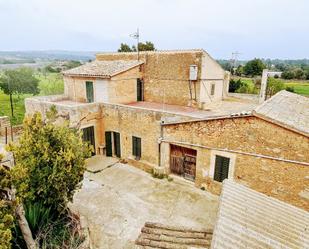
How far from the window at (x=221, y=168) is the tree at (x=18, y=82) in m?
30.5

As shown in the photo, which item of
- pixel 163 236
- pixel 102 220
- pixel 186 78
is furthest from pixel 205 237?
pixel 186 78

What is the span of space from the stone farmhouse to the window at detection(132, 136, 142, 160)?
0.23ft

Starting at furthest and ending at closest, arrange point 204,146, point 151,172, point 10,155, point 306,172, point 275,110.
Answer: point 151,172, point 204,146, point 275,110, point 306,172, point 10,155

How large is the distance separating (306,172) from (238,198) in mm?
4640

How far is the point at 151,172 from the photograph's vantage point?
49.7ft

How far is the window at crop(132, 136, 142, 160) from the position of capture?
1585 centimetres

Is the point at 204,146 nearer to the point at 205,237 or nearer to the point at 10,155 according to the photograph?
the point at 205,237

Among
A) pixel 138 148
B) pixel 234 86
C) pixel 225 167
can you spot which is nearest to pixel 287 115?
pixel 225 167

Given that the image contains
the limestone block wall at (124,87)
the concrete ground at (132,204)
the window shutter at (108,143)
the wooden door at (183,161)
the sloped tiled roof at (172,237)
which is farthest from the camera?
the limestone block wall at (124,87)

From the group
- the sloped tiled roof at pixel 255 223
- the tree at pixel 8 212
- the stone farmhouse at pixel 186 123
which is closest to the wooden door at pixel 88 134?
the stone farmhouse at pixel 186 123

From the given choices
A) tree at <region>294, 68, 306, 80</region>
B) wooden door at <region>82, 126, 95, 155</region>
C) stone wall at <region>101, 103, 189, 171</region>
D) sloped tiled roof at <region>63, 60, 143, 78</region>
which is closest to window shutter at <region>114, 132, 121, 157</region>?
stone wall at <region>101, 103, 189, 171</region>

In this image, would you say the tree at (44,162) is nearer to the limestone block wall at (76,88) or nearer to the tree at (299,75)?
the limestone block wall at (76,88)

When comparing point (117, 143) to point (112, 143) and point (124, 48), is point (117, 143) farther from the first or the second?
Result: point (124, 48)

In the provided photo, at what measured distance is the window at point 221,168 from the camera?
1206 centimetres
